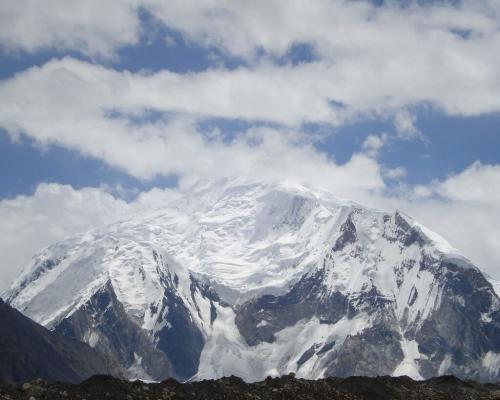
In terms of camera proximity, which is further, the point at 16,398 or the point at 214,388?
the point at 214,388

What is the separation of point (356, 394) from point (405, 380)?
48.5 ft

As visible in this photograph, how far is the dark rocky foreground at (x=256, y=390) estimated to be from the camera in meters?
64.6

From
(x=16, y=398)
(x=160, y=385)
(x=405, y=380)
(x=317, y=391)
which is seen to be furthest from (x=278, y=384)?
(x=16, y=398)

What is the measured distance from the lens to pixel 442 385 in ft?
318

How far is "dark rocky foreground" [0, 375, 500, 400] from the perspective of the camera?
64.6m

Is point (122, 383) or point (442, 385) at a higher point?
point (442, 385)

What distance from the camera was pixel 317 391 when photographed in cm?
7769

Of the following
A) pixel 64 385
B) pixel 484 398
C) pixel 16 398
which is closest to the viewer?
pixel 16 398

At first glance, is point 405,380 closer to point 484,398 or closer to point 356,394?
point 484,398

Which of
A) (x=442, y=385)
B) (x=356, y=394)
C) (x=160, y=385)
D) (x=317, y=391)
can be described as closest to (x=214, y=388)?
(x=160, y=385)

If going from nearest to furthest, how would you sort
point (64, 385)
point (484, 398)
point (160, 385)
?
point (64, 385), point (160, 385), point (484, 398)

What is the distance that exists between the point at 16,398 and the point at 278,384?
2712 cm

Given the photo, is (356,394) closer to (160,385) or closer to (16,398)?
(160,385)

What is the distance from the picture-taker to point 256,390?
75312 mm
